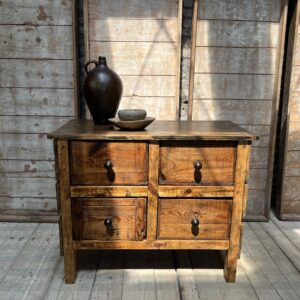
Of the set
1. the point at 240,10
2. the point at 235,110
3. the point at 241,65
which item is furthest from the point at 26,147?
the point at 240,10

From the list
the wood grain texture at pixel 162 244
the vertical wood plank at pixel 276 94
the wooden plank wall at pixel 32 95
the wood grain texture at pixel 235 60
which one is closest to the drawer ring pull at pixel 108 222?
the wood grain texture at pixel 162 244

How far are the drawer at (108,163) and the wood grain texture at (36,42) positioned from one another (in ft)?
3.21

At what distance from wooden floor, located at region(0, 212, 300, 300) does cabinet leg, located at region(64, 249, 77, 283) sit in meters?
0.04

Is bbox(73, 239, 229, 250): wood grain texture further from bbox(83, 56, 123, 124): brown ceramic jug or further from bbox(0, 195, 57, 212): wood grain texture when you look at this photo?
bbox(0, 195, 57, 212): wood grain texture

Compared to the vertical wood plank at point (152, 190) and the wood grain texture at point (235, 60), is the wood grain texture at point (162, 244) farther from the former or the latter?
the wood grain texture at point (235, 60)

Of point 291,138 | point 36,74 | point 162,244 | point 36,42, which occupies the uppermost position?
point 36,42

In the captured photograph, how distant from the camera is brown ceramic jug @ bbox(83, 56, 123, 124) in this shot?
1.81 m

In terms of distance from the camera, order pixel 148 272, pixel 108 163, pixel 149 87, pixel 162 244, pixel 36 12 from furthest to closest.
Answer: pixel 149 87 < pixel 36 12 < pixel 148 272 < pixel 162 244 < pixel 108 163

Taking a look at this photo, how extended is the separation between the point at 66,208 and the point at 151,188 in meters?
0.45

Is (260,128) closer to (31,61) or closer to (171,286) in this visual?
(171,286)

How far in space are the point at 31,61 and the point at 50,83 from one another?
0.20 metres

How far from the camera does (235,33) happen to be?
2.29 metres

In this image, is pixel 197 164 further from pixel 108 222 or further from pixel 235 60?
pixel 235 60

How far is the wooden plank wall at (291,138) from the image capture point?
7.69 feet
